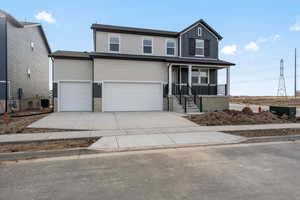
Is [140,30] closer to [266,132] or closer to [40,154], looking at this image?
[266,132]

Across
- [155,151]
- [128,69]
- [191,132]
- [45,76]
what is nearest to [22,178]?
[155,151]

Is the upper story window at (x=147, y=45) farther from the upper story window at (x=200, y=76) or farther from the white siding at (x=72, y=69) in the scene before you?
the white siding at (x=72, y=69)

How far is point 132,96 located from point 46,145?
31.0 ft

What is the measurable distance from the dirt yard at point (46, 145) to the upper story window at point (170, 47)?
12.6 metres

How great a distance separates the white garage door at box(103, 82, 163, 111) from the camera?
1417 centimetres

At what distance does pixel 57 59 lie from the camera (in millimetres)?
13984

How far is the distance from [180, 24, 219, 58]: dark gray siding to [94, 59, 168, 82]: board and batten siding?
299 cm

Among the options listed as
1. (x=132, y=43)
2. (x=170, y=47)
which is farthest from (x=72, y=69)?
(x=170, y=47)

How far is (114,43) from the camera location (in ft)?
50.7

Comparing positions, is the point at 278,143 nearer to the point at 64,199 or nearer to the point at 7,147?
the point at 64,199

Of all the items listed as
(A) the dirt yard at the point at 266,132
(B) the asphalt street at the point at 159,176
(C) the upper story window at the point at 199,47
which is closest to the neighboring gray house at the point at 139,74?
(C) the upper story window at the point at 199,47

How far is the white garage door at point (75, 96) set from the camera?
46.9ft

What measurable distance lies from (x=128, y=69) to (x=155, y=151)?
10.2 metres

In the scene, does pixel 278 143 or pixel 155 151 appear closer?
pixel 155 151
